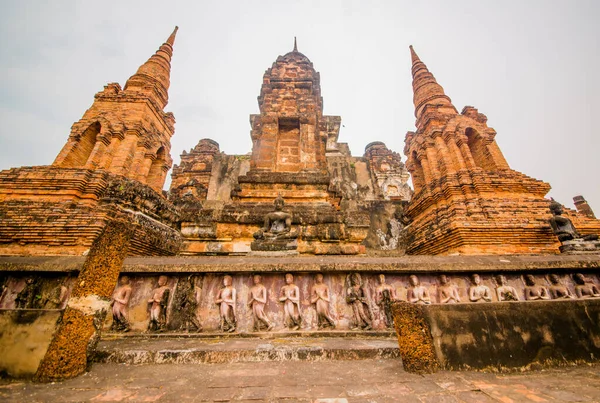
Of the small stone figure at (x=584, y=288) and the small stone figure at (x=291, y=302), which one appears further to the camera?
the small stone figure at (x=584, y=288)

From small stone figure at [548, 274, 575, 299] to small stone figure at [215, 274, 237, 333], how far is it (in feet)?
18.0

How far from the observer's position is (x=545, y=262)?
5.08 metres

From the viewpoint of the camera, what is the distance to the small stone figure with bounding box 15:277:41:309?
177 inches

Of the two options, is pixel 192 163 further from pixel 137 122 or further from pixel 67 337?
pixel 67 337

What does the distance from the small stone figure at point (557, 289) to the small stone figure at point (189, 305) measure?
601 centimetres

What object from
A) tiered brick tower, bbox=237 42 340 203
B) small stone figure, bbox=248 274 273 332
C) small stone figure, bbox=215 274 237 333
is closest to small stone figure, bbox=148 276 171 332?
small stone figure, bbox=215 274 237 333

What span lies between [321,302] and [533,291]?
12.3 ft

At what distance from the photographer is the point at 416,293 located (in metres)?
4.58

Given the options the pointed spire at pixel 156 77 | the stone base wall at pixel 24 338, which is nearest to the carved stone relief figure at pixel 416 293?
the stone base wall at pixel 24 338

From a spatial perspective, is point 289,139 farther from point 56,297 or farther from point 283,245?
point 56,297

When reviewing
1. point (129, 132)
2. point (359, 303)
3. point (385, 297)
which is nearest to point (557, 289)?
point (385, 297)

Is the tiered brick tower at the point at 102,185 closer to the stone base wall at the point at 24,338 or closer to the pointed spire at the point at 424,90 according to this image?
the stone base wall at the point at 24,338

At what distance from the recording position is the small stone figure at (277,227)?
6391 mm

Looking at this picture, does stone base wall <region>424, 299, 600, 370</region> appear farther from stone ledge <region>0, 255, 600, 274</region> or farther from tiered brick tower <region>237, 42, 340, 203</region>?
tiered brick tower <region>237, 42, 340, 203</region>
